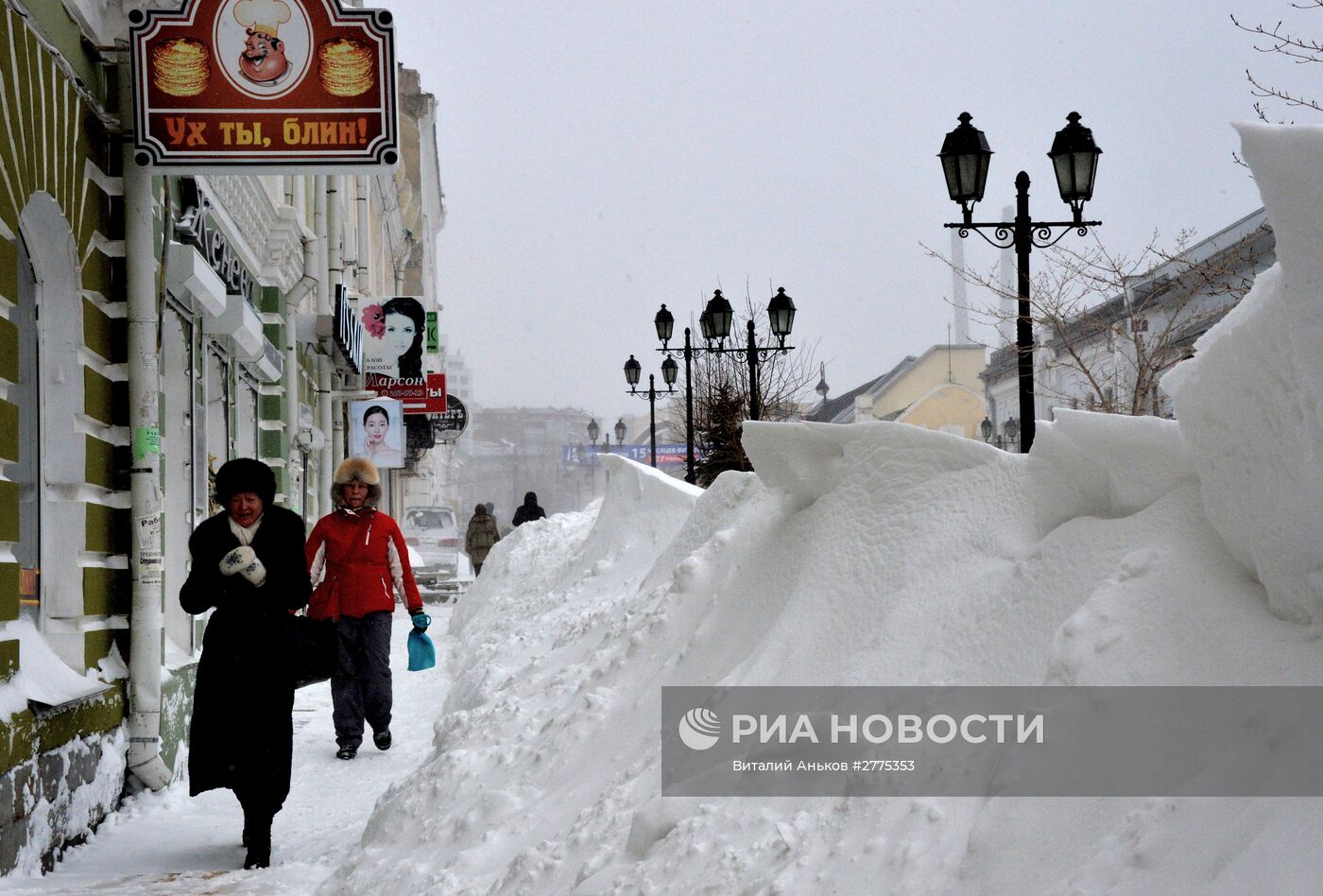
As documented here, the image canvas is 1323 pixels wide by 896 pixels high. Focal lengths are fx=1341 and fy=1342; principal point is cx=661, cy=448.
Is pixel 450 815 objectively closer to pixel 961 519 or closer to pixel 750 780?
pixel 750 780

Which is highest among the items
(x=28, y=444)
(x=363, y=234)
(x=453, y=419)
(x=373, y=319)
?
(x=363, y=234)

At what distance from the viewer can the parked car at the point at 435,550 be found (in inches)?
937

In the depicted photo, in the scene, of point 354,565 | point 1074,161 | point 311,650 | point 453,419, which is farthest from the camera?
point 453,419

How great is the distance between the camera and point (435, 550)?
24281 millimetres

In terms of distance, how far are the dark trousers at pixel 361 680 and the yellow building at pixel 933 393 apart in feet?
173

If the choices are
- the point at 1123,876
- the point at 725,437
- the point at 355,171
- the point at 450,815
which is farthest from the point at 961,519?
the point at 725,437

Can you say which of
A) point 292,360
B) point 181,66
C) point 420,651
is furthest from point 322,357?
point 181,66

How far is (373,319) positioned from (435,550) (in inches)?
218

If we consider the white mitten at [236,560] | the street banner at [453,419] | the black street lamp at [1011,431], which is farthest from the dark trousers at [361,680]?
the black street lamp at [1011,431]

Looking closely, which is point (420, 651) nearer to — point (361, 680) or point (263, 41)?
point (361, 680)

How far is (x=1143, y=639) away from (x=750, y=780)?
1.01 m

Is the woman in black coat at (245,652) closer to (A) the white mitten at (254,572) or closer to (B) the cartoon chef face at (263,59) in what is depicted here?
(A) the white mitten at (254,572)

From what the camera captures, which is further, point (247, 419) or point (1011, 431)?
point (1011, 431)

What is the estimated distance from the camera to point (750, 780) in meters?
3.29
